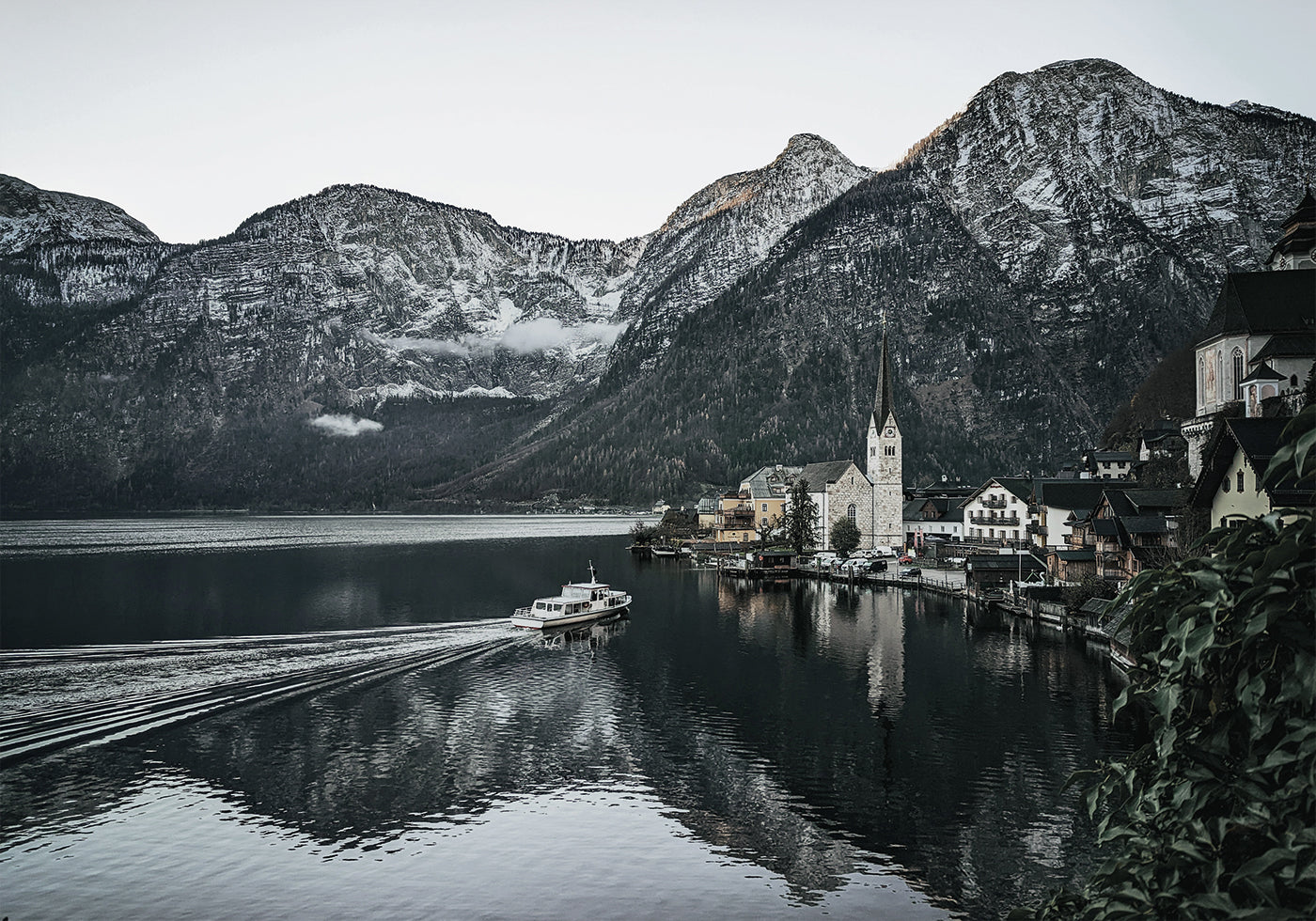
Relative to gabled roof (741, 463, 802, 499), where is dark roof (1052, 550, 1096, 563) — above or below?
below

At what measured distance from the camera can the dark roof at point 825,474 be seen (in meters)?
135

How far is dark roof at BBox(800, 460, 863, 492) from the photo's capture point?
13538 centimetres

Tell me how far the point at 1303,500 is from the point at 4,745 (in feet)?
178

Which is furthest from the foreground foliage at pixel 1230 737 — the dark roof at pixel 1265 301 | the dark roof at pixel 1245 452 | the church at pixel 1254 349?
the dark roof at pixel 1265 301

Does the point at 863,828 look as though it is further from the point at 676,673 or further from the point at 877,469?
the point at 877,469

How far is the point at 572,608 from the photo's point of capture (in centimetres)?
7625

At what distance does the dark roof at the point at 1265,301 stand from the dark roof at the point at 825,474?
218ft

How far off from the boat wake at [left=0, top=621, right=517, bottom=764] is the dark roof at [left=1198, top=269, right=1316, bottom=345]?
57877 millimetres

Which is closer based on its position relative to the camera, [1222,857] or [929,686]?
[1222,857]

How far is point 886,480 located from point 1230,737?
13221cm

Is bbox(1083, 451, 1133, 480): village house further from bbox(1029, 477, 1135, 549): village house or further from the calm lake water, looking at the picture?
the calm lake water

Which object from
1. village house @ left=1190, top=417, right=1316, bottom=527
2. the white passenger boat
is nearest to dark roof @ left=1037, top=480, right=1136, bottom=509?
the white passenger boat

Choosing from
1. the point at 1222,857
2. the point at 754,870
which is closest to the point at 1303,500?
the point at 754,870

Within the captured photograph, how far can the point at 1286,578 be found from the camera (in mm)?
6586
